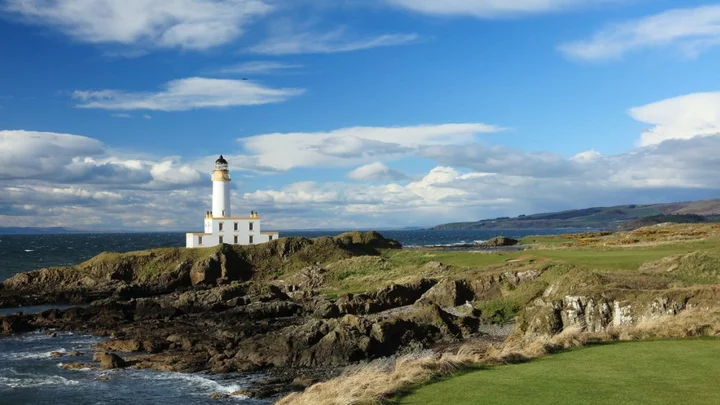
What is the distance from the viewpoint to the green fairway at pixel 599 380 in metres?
11.0

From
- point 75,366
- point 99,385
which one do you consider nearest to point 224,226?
point 75,366

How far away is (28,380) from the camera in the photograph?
81.3 feet

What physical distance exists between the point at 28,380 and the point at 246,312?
15.5m

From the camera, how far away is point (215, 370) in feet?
82.5

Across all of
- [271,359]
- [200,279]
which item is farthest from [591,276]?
[200,279]

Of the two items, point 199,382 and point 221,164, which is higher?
point 221,164

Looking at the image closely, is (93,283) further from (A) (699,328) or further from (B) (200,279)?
(A) (699,328)

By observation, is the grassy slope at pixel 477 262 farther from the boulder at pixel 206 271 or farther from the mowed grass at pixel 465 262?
the boulder at pixel 206 271

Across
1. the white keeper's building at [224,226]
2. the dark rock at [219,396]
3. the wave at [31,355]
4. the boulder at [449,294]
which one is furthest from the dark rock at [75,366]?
the white keeper's building at [224,226]

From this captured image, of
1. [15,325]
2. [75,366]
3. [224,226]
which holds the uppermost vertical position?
[224,226]

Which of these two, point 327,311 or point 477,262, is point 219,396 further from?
point 477,262

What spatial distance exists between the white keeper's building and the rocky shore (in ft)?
17.1

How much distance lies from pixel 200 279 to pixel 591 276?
133ft

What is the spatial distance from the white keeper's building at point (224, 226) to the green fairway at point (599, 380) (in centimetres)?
5734
